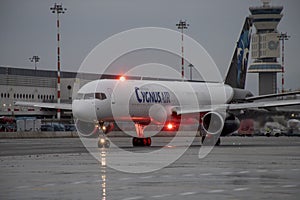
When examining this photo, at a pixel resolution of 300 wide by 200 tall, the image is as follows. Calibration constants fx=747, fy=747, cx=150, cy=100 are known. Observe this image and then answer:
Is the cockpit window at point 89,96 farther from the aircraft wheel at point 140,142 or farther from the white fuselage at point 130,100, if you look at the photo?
the aircraft wheel at point 140,142

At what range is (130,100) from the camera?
48.9 m

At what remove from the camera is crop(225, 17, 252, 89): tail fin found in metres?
63.2

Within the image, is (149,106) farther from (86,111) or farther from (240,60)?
(240,60)

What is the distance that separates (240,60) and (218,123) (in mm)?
14363

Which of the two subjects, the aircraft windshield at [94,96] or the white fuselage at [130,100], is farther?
the aircraft windshield at [94,96]

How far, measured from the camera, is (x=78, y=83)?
394ft

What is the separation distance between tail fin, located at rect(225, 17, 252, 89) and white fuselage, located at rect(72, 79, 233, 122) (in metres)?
6.99

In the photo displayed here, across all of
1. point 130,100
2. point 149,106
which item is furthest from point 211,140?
point 130,100

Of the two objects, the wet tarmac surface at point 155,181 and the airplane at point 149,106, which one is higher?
the airplane at point 149,106

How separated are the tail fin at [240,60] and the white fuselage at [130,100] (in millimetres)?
6995

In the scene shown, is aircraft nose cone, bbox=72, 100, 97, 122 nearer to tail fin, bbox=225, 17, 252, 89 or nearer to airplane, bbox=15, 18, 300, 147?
airplane, bbox=15, 18, 300, 147

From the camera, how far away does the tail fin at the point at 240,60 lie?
63156mm

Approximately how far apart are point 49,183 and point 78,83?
9993 centimetres

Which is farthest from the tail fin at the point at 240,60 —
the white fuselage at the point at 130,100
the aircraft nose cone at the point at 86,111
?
the aircraft nose cone at the point at 86,111
